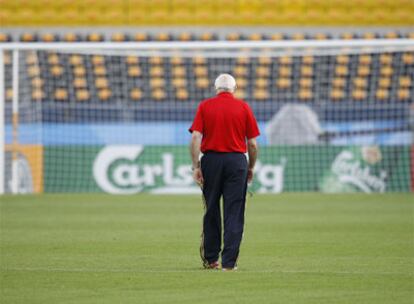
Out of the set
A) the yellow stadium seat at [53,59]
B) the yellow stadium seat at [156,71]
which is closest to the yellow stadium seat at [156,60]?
the yellow stadium seat at [156,71]

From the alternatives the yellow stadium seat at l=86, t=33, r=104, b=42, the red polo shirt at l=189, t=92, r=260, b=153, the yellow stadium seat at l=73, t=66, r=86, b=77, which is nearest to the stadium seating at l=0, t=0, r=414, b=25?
the yellow stadium seat at l=86, t=33, r=104, b=42

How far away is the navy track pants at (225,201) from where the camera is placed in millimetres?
10312

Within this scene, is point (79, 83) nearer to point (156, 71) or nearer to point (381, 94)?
point (156, 71)

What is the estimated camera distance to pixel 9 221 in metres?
16.7

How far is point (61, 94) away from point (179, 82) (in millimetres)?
3289

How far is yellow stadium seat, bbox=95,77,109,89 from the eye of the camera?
92.5ft

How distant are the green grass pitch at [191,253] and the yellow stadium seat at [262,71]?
8215mm

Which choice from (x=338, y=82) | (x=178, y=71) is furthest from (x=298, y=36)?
(x=178, y=71)

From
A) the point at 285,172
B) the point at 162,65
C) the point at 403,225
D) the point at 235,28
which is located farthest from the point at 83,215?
the point at 235,28

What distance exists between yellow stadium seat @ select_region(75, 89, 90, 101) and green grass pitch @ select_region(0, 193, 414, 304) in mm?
6413

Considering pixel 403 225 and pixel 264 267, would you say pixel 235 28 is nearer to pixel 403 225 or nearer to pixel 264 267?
pixel 403 225

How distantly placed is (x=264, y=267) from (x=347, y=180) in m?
14.5

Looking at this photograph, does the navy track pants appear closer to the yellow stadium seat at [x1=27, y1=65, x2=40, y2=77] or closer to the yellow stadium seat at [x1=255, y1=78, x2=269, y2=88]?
the yellow stadium seat at [x1=27, y1=65, x2=40, y2=77]

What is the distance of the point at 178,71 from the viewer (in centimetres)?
2914
